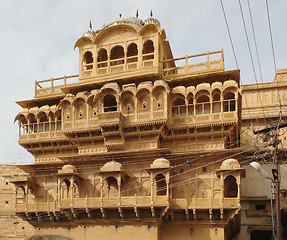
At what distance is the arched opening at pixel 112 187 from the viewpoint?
21422mm

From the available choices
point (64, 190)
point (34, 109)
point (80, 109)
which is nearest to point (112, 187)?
point (64, 190)

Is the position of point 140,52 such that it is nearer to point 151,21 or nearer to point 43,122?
point 151,21

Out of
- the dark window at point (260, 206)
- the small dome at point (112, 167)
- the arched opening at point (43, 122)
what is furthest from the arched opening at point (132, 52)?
the dark window at point (260, 206)

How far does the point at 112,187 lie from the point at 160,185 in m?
2.91

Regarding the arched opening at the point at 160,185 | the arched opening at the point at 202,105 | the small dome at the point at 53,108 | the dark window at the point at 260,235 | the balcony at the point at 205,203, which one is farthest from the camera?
the dark window at the point at 260,235

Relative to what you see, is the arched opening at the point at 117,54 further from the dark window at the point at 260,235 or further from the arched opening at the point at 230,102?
the dark window at the point at 260,235

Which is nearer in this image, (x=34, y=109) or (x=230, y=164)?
(x=230, y=164)

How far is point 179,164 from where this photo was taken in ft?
69.8

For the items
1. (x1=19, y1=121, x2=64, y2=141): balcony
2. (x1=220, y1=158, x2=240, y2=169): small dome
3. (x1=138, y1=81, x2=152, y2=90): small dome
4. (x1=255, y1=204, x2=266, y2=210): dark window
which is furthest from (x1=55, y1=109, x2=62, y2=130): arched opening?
(x1=255, y1=204, x2=266, y2=210): dark window

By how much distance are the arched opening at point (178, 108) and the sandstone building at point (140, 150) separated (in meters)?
0.06

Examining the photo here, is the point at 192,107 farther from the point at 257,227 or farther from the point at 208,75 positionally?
the point at 257,227

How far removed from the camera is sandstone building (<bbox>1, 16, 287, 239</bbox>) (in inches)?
765

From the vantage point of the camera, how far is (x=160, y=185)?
20.8 metres

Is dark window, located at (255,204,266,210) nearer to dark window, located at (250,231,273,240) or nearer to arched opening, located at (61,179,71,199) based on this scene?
dark window, located at (250,231,273,240)
